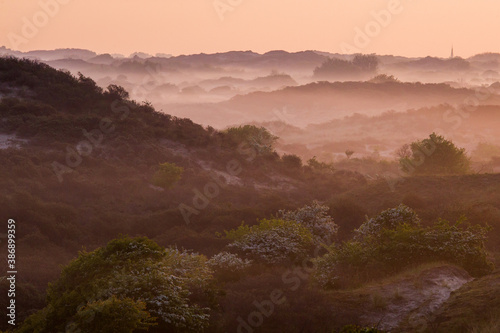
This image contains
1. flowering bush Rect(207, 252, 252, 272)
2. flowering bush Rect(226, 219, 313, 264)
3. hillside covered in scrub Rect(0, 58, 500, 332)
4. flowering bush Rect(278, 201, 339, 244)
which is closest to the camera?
hillside covered in scrub Rect(0, 58, 500, 332)

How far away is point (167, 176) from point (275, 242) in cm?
1434

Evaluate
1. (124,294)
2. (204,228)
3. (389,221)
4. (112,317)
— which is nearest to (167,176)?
(204,228)

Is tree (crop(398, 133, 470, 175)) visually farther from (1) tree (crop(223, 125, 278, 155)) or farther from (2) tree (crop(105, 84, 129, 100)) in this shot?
(2) tree (crop(105, 84, 129, 100))

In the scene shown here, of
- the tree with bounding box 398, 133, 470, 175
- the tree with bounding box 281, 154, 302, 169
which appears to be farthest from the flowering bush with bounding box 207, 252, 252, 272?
the tree with bounding box 398, 133, 470, 175

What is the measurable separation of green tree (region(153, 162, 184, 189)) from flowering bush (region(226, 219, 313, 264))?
12026mm

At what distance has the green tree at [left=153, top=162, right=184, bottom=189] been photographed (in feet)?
92.5

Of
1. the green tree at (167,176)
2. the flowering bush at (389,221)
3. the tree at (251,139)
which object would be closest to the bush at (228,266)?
the flowering bush at (389,221)

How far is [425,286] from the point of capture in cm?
1105

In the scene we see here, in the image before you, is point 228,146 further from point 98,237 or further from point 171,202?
point 98,237

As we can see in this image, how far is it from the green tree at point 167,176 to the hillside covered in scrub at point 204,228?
9 cm

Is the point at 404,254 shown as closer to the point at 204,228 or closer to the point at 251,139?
the point at 204,228

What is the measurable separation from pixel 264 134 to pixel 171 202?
68.4 feet

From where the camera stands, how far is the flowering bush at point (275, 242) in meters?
15.1

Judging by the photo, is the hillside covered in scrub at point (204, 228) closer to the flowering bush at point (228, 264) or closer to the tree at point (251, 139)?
the flowering bush at point (228, 264)
